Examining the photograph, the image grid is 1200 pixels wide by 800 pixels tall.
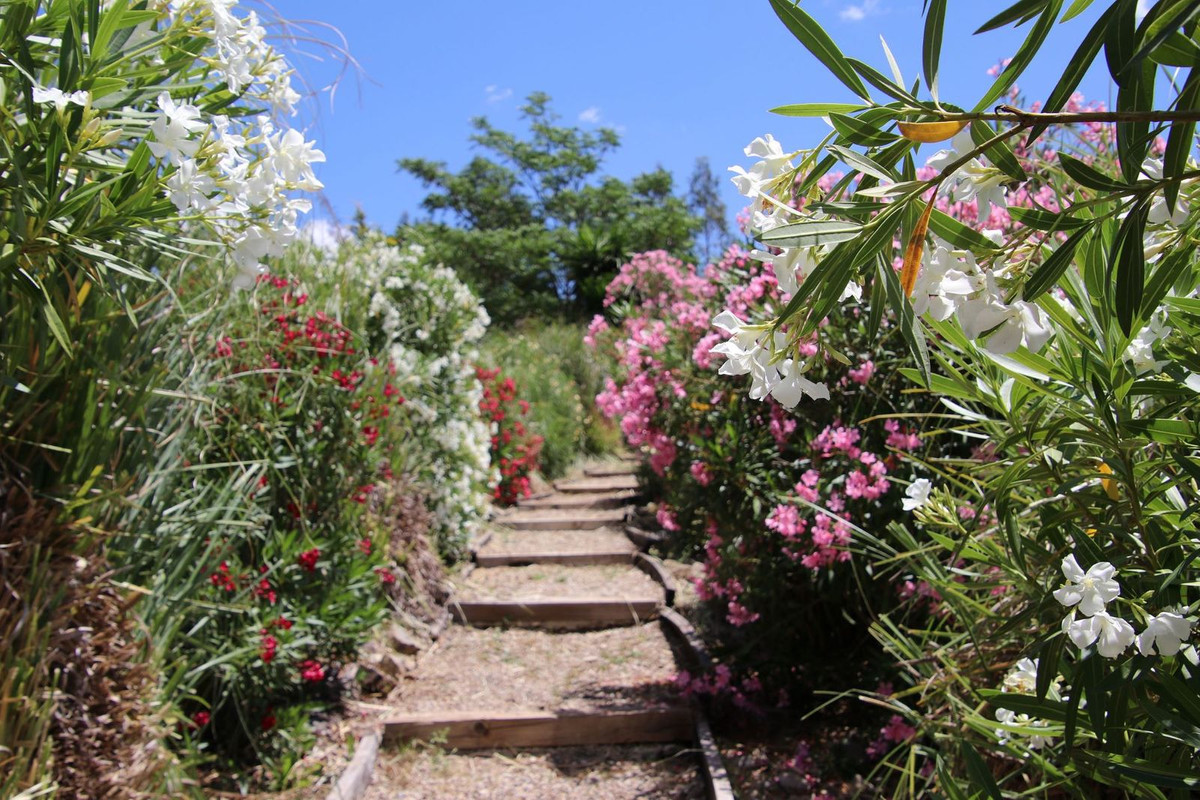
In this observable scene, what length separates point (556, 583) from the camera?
19.4 feet

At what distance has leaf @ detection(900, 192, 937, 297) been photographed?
74 centimetres

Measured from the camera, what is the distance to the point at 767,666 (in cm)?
346

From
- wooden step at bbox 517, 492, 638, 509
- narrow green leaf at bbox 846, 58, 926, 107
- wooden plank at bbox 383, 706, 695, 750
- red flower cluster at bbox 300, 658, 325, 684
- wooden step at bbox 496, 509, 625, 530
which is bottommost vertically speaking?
wooden plank at bbox 383, 706, 695, 750

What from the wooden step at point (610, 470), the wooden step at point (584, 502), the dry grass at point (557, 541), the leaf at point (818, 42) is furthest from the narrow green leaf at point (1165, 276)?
the wooden step at point (610, 470)

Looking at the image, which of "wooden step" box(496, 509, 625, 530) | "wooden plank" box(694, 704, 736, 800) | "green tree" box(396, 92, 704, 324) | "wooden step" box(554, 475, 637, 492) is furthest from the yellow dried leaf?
"green tree" box(396, 92, 704, 324)

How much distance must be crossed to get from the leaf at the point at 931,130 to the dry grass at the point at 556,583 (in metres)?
4.72

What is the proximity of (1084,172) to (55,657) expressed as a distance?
2180 millimetres

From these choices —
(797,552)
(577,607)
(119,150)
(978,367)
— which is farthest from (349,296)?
(978,367)

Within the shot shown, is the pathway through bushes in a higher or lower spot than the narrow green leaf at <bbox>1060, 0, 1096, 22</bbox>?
lower

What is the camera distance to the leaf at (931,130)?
2.29 feet

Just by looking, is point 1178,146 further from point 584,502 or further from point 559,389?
point 559,389

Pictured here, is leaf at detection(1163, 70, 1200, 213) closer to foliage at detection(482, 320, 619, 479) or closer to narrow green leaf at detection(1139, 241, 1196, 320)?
narrow green leaf at detection(1139, 241, 1196, 320)

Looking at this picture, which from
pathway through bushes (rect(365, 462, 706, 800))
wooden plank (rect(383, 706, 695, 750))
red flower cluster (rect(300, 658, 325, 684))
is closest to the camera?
red flower cluster (rect(300, 658, 325, 684))

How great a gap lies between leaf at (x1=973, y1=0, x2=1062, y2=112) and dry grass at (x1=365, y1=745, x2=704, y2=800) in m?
3.02
